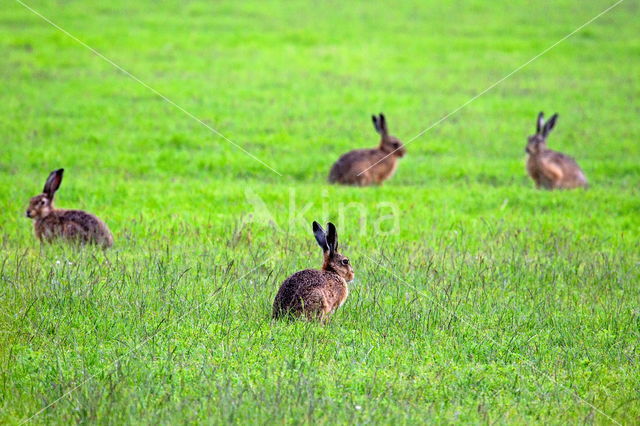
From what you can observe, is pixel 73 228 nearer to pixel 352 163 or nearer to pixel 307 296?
pixel 307 296

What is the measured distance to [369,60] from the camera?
27984 mm

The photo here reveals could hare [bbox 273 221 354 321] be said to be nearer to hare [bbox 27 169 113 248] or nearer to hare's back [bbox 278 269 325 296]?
hare's back [bbox 278 269 325 296]

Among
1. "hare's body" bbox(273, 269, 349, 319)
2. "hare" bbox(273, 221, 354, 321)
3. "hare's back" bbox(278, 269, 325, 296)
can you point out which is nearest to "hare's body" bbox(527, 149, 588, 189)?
"hare" bbox(273, 221, 354, 321)

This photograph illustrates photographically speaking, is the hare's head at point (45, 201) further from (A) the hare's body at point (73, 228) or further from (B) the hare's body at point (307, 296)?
(B) the hare's body at point (307, 296)

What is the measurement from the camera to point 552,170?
14.4 metres

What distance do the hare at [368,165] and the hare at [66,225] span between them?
5.33m

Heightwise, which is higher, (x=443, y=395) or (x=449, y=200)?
(x=449, y=200)

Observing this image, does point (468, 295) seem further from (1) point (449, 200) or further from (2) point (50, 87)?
(2) point (50, 87)

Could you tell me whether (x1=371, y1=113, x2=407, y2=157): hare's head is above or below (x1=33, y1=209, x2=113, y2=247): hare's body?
above

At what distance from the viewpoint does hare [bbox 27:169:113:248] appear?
9617 mm

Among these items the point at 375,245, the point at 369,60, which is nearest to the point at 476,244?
the point at 375,245

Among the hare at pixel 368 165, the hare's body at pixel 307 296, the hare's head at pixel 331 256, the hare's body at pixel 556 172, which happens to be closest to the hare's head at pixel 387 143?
the hare at pixel 368 165

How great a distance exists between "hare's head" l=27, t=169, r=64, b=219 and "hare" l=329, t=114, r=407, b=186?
5200 millimetres

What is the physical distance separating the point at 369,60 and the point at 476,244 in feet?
60.9
